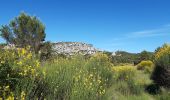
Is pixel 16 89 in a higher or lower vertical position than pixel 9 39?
lower

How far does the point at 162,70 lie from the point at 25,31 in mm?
27448

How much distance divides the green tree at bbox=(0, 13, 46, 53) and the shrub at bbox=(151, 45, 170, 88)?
24792 millimetres

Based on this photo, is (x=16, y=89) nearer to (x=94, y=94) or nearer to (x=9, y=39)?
(x=94, y=94)

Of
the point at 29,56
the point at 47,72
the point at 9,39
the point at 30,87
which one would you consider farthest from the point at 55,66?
the point at 9,39

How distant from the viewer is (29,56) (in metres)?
10.0

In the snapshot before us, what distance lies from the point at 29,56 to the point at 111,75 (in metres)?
6.14

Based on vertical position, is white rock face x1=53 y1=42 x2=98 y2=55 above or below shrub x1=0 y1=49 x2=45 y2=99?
above

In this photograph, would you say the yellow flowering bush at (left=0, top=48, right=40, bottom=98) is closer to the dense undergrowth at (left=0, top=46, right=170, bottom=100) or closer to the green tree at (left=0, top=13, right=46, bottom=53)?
the dense undergrowth at (left=0, top=46, right=170, bottom=100)

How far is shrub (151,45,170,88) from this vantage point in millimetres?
17984

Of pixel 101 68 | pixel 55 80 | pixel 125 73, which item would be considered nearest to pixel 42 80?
pixel 55 80

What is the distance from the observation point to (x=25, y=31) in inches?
1718

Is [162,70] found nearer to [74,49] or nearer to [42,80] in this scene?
[42,80]

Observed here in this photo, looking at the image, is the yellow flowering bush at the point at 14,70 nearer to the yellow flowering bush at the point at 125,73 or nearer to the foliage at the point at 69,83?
the foliage at the point at 69,83

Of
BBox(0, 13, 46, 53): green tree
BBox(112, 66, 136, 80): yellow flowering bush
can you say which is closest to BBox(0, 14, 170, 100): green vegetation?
BBox(112, 66, 136, 80): yellow flowering bush
